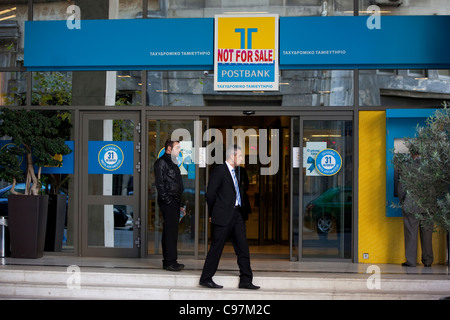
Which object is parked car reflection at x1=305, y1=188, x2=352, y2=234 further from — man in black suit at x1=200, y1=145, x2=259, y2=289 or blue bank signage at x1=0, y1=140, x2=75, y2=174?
blue bank signage at x1=0, y1=140, x2=75, y2=174

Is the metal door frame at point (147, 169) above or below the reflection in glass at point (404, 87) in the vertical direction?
below

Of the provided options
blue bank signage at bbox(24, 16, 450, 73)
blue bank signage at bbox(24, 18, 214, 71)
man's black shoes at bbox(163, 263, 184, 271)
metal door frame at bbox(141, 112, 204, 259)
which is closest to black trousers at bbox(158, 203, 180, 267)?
man's black shoes at bbox(163, 263, 184, 271)

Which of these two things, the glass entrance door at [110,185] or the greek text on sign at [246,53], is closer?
the greek text on sign at [246,53]

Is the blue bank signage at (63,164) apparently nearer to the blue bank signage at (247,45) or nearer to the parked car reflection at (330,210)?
the blue bank signage at (247,45)

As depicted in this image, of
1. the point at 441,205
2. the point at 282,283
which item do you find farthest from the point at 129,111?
the point at 441,205

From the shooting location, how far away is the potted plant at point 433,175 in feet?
19.7

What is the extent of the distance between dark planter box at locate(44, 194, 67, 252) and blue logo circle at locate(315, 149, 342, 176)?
390cm

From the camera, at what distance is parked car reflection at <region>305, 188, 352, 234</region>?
30.7ft

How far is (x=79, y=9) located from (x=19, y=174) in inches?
107

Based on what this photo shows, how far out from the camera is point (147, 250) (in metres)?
9.55

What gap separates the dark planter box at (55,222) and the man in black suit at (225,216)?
315cm

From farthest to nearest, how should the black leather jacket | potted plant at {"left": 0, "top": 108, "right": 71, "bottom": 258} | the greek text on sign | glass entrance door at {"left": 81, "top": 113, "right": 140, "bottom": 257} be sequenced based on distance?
1. glass entrance door at {"left": 81, "top": 113, "right": 140, "bottom": 257}
2. the greek text on sign
3. potted plant at {"left": 0, "top": 108, "right": 71, "bottom": 258}
4. the black leather jacket

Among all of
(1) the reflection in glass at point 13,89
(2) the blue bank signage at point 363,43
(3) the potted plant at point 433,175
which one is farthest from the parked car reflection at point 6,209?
(3) the potted plant at point 433,175
